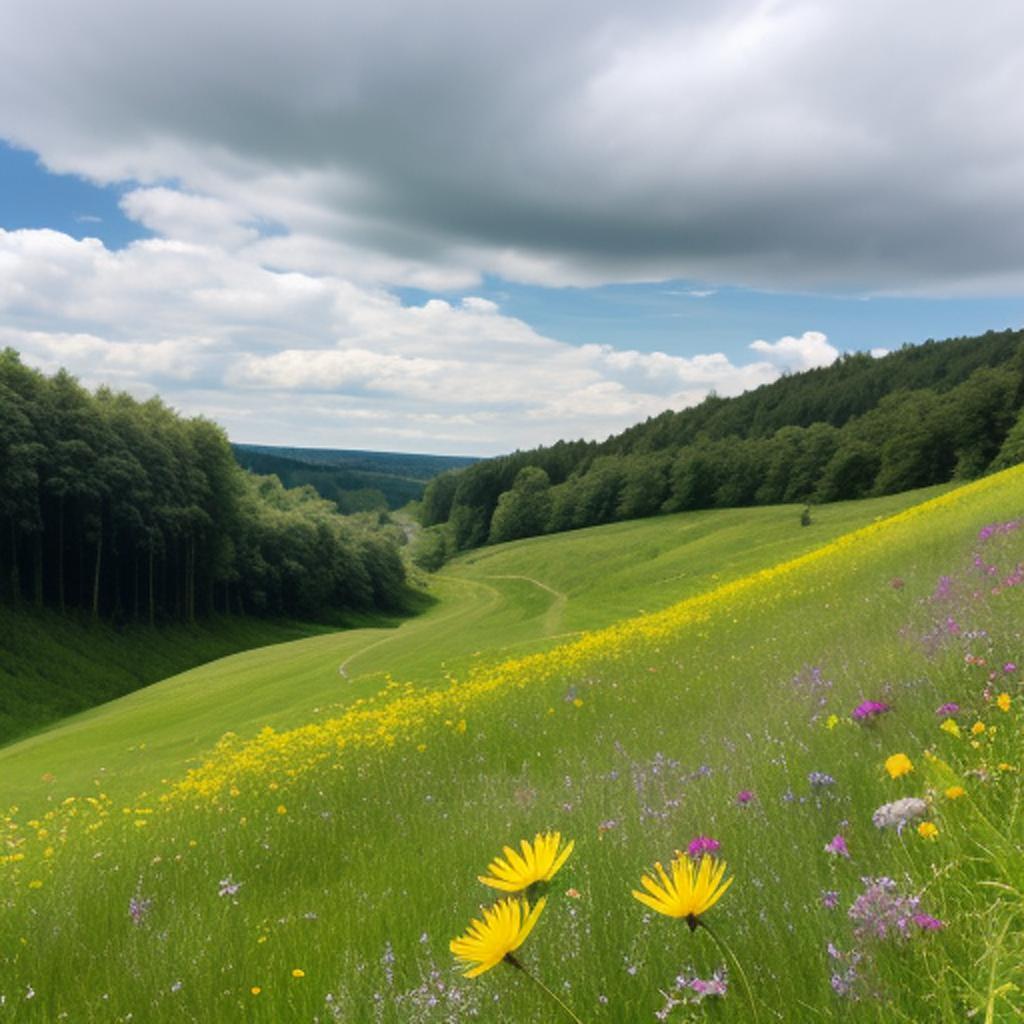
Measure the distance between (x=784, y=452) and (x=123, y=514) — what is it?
80887 mm

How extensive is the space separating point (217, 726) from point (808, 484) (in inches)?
3639

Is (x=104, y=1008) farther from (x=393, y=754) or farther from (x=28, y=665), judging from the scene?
(x=28, y=665)

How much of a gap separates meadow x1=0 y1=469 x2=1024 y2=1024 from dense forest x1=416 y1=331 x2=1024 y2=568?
7652cm

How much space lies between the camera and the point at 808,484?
332 feet

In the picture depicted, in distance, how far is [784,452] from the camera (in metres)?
103

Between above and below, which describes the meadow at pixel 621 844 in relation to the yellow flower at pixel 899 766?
below

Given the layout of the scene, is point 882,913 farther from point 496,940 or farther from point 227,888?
point 227,888

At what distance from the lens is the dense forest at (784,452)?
8619 centimetres

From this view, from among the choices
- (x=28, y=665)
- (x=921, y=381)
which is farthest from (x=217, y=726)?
(x=921, y=381)

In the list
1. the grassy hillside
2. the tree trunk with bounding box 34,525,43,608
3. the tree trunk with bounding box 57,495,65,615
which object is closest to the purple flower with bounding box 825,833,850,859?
the grassy hillside

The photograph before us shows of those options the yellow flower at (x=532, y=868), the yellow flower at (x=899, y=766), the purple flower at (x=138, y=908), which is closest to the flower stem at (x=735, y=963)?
the yellow flower at (x=532, y=868)

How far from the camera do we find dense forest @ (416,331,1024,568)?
86188 mm

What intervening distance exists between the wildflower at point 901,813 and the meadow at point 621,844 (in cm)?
1

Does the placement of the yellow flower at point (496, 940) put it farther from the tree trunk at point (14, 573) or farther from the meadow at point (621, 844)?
the tree trunk at point (14, 573)
